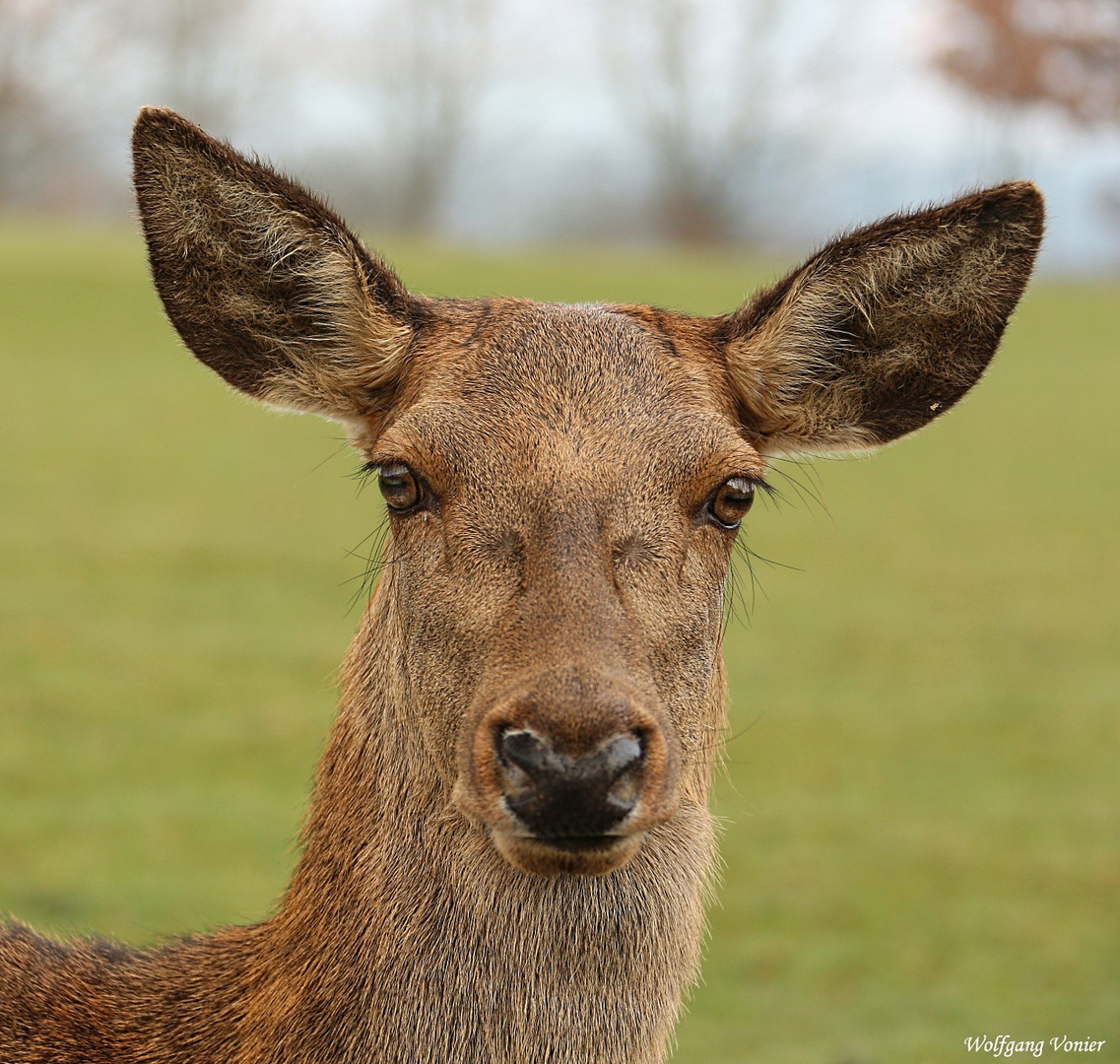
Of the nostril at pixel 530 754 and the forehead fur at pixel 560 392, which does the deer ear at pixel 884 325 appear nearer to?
the forehead fur at pixel 560 392

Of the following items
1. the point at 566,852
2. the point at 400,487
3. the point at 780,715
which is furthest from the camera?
the point at 780,715

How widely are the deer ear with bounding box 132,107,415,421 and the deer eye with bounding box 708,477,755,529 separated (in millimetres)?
1006

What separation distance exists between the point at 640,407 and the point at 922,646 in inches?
592

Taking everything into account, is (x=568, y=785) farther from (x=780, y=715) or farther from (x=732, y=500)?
(x=780, y=715)

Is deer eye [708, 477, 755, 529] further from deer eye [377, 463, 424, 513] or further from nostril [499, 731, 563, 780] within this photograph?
nostril [499, 731, 563, 780]

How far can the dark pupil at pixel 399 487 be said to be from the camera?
394 centimetres

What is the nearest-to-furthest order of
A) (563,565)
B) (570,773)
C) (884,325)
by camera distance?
(570,773) → (563,565) → (884,325)

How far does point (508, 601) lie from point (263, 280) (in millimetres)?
1393

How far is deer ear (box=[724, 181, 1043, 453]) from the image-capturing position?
431cm

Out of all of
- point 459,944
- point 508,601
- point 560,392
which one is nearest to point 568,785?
point 508,601

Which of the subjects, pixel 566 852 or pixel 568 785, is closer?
pixel 568 785

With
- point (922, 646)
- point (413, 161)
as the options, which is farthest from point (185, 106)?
point (922, 646)

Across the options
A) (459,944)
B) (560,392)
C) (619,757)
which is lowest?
(459,944)

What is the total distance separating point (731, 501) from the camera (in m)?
4.01
